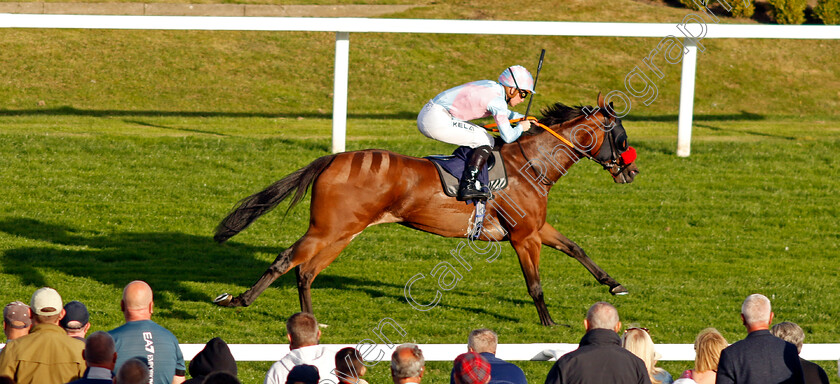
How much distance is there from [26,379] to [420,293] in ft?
15.0

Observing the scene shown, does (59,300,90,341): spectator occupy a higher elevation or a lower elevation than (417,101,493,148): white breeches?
lower

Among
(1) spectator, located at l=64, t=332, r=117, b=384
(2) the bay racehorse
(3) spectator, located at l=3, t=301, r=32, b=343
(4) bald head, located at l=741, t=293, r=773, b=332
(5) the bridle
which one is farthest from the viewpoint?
(5) the bridle

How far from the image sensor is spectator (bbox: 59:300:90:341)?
480 cm

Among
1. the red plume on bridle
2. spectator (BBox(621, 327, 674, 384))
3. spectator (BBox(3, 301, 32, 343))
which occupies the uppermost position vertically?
the red plume on bridle

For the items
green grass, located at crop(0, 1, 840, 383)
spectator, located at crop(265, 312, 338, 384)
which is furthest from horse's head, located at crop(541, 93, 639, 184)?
spectator, located at crop(265, 312, 338, 384)

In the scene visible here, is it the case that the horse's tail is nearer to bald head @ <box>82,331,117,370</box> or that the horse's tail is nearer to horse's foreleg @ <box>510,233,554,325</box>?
horse's foreleg @ <box>510,233,554,325</box>

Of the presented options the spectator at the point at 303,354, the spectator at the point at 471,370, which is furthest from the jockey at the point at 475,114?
the spectator at the point at 471,370

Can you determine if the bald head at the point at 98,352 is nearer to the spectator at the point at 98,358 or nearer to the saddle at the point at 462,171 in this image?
the spectator at the point at 98,358

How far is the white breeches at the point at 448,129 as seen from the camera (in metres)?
7.50

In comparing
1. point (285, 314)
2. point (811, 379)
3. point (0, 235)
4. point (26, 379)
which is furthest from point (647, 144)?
point (26, 379)

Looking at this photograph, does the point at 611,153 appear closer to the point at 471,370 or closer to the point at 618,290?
the point at 618,290

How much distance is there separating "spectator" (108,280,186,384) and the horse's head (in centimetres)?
416

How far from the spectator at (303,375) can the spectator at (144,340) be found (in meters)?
0.77

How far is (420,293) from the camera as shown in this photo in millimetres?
8570
